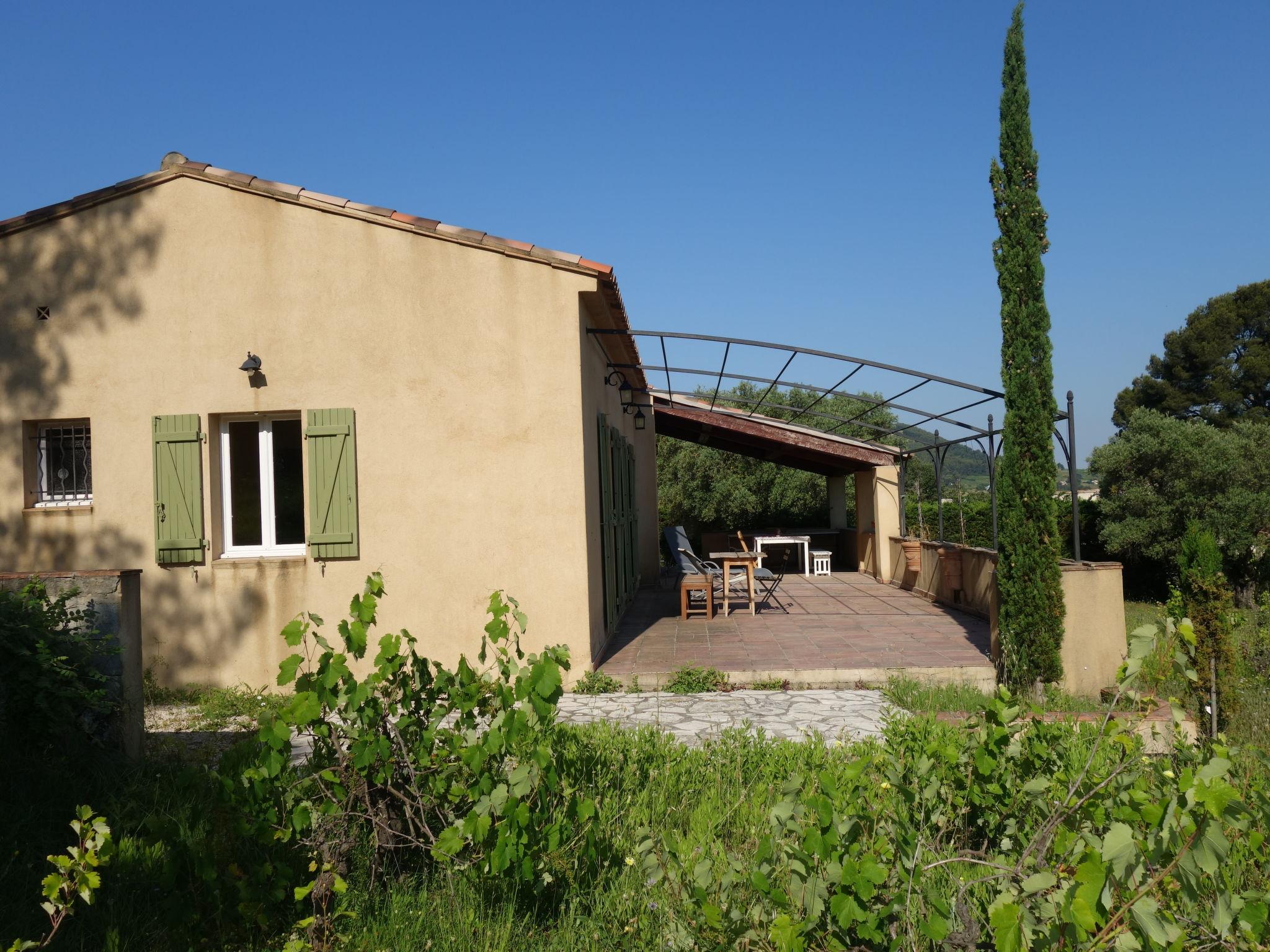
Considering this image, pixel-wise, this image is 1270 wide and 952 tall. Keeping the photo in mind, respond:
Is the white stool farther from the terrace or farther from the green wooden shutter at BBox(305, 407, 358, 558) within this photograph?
the green wooden shutter at BBox(305, 407, 358, 558)

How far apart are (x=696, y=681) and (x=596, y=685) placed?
0.80 m

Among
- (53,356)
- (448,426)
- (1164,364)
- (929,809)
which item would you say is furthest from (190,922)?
(1164,364)

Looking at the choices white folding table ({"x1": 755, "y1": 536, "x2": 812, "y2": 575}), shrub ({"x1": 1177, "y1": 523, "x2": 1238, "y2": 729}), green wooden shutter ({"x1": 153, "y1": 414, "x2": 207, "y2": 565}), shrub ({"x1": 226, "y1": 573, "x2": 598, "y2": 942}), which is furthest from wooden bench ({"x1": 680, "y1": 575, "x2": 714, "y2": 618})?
shrub ({"x1": 226, "y1": 573, "x2": 598, "y2": 942})

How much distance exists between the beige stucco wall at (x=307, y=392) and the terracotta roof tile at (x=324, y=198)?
0.12 m

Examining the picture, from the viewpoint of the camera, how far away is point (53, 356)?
764cm

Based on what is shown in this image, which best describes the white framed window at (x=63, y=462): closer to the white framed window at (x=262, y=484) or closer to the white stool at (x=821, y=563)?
the white framed window at (x=262, y=484)

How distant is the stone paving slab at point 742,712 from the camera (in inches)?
234

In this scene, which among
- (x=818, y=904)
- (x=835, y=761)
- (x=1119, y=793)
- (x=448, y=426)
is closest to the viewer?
(x=818, y=904)

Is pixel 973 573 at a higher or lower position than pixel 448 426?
lower

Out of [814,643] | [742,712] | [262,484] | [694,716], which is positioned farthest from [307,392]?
[814,643]

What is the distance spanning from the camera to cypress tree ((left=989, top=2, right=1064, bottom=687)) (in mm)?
7164

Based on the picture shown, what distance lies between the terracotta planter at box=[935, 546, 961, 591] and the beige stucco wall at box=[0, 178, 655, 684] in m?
5.99

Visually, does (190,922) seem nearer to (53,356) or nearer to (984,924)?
(984,924)

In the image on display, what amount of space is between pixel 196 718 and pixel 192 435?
230 cm
